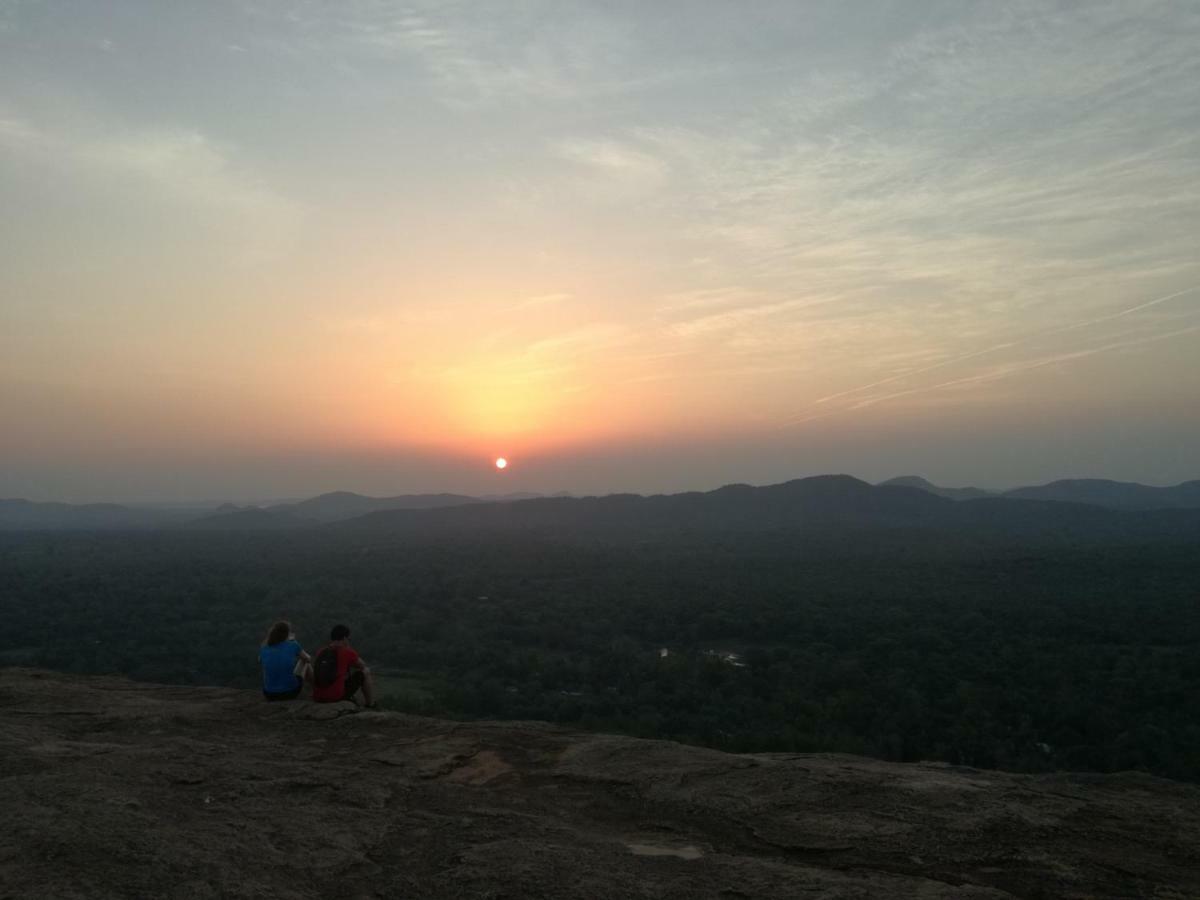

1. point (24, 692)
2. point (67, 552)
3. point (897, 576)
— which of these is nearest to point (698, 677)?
point (24, 692)

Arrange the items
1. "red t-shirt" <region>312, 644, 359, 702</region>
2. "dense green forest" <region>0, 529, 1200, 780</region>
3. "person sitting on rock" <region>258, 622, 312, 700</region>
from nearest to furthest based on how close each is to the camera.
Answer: "red t-shirt" <region>312, 644, 359, 702</region>
"person sitting on rock" <region>258, 622, 312, 700</region>
"dense green forest" <region>0, 529, 1200, 780</region>

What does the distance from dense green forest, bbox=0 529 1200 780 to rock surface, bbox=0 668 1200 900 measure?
11.7 metres

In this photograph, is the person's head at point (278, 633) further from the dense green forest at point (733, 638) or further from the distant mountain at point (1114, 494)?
the distant mountain at point (1114, 494)

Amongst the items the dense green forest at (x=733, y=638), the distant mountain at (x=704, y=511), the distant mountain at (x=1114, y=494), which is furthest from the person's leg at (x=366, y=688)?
the distant mountain at (x=1114, y=494)

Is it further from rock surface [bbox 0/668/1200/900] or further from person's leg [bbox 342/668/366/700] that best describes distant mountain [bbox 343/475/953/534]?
rock surface [bbox 0/668/1200/900]

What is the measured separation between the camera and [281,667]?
8766 mm

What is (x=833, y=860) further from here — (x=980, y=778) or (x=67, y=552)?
(x=67, y=552)

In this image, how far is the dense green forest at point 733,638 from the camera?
19625mm

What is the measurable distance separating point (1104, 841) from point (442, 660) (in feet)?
88.7

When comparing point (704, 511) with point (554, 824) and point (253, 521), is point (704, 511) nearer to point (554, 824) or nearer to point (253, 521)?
point (253, 521)

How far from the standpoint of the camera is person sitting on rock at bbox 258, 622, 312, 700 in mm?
8758

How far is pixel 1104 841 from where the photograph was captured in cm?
458

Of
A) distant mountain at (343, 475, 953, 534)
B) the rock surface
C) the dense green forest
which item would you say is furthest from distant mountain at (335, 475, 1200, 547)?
the rock surface

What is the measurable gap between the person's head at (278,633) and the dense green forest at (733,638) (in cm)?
1084
